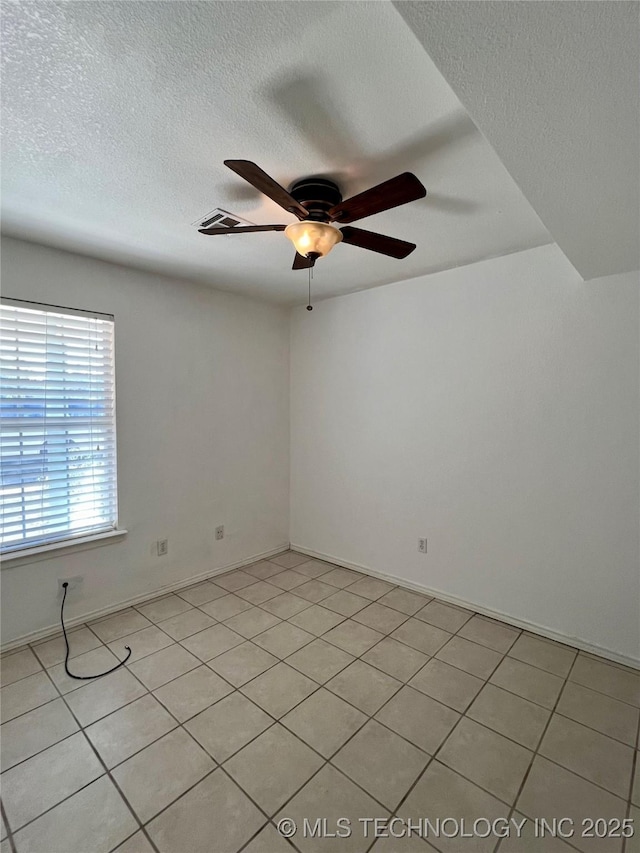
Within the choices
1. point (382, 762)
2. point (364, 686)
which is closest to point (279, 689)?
point (364, 686)

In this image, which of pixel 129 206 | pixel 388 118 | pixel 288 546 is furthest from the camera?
pixel 288 546

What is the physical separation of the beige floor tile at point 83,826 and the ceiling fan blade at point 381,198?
93.3 inches

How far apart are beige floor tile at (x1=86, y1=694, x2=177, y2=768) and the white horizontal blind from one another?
4.02 ft

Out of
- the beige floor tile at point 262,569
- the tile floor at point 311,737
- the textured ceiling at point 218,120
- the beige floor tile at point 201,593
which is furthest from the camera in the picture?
the beige floor tile at point 262,569

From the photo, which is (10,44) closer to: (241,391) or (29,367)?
(29,367)

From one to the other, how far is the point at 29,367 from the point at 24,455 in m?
0.54

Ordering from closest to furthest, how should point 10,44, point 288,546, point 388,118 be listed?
point 10,44
point 388,118
point 288,546

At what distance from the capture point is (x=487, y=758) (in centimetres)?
165

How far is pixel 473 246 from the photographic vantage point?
2.51 metres

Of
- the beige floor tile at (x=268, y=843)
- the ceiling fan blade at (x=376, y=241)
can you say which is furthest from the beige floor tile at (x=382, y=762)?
the ceiling fan blade at (x=376, y=241)

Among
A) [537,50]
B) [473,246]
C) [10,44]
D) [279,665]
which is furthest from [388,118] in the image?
[279,665]

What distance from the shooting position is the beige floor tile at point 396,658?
220 cm

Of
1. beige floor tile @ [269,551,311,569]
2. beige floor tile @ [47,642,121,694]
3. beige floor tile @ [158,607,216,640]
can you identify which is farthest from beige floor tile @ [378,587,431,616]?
beige floor tile @ [47,642,121,694]

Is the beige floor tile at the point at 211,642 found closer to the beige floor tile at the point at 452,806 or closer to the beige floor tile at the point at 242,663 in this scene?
the beige floor tile at the point at 242,663
